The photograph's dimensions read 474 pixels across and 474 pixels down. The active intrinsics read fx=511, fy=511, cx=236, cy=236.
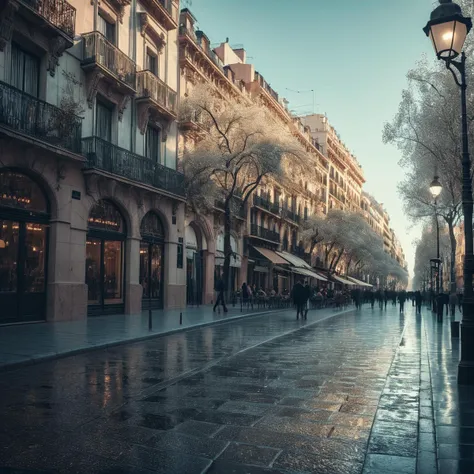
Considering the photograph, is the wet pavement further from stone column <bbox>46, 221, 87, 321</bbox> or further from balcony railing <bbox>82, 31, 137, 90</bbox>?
balcony railing <bbox>82, 31, 137, 90</bbox>

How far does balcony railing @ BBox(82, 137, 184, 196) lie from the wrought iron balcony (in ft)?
23.4

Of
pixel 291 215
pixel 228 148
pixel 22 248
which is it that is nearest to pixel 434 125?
pixel 228 148

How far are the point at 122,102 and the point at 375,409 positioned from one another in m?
17.4

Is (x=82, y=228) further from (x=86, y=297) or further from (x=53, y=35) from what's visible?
(x=53, y=35)

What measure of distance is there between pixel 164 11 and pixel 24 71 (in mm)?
10154

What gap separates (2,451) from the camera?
13.8 ft

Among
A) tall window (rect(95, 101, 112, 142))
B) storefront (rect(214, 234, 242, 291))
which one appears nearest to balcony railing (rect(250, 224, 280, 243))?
storefront (rect(214, 234, 242, 291))

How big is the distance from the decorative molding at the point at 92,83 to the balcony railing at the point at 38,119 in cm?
170

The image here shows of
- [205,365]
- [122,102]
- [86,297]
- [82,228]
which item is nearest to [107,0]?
[122,102]

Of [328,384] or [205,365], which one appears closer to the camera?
[328,384]

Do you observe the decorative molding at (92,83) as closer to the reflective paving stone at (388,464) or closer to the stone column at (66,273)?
the stone column at (66,273)

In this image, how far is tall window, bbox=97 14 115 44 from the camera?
19.7 m

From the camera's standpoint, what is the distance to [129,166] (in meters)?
20.2

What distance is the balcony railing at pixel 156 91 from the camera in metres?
21.6
